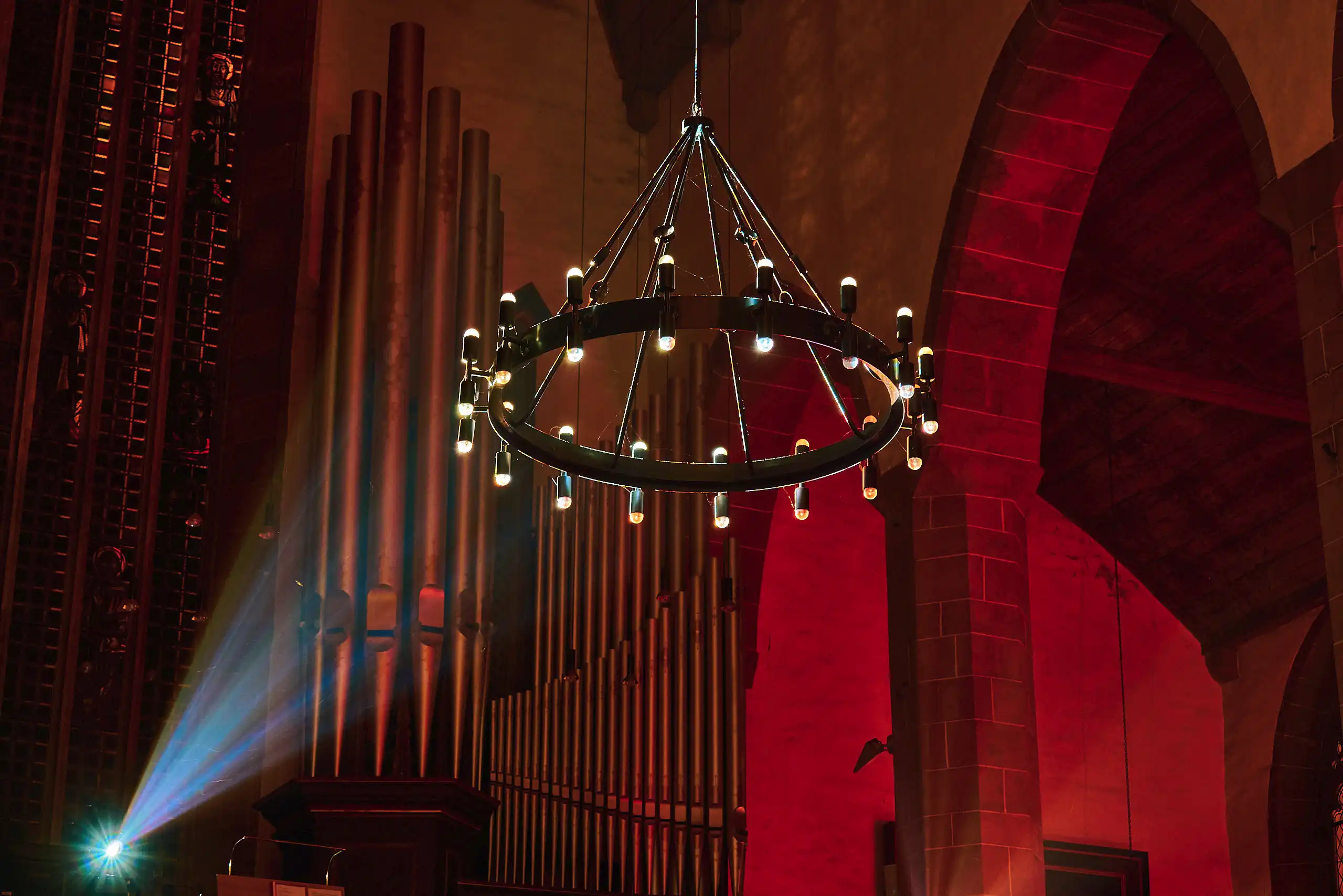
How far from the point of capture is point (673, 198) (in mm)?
7328

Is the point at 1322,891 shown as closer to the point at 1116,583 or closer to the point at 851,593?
the point at 1116,583

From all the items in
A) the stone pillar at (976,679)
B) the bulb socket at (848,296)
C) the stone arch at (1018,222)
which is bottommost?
the stone pillar at (976,679)

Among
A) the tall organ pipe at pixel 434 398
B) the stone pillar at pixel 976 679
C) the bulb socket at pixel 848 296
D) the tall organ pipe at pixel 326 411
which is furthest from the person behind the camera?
the tall organ pipe at pixel 434 398

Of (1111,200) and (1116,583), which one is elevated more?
(1111,200)

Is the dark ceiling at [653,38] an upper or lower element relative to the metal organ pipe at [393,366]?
upper

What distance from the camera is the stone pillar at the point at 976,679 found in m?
9.12

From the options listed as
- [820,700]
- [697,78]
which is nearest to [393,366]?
[697,78]

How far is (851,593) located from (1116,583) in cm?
263

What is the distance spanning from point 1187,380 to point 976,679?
4393mm

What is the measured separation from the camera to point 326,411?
35.2 ft

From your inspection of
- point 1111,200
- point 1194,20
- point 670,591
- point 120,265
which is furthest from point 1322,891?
point 120,265

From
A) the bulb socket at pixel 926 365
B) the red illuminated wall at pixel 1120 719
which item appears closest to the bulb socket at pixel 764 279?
the bulb socket at pixel 926 365

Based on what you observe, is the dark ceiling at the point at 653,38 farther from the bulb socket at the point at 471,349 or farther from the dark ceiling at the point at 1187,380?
the bulb socket at the point at 471,349

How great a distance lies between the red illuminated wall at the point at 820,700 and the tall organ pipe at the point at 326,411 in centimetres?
408
